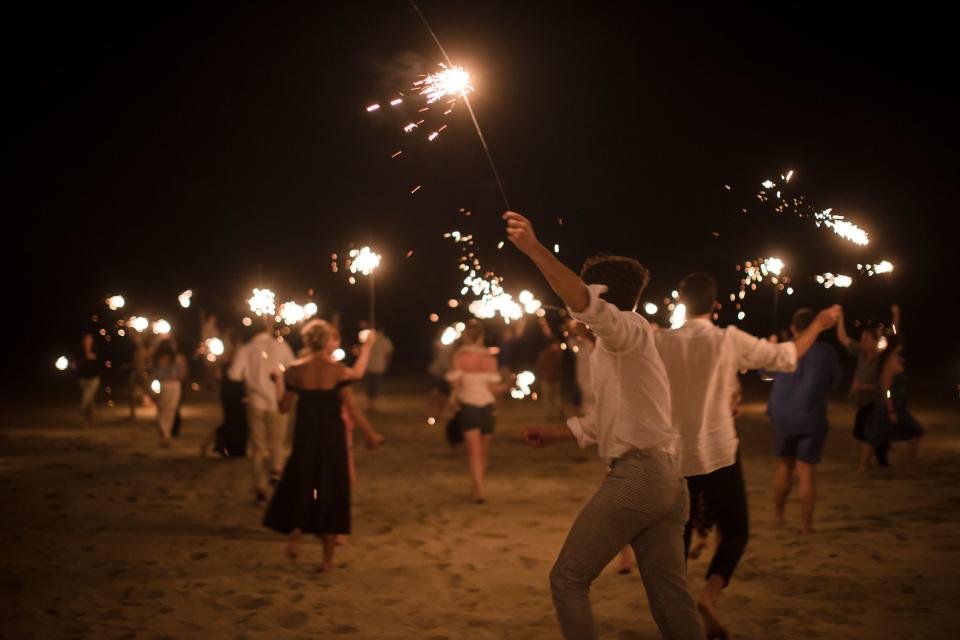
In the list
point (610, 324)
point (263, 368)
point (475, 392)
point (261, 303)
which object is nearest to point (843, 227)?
point (610, 324)

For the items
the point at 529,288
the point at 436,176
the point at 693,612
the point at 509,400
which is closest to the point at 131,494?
the point at 436,176

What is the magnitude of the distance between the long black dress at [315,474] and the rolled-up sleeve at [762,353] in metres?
3.62

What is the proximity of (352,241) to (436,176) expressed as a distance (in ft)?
120

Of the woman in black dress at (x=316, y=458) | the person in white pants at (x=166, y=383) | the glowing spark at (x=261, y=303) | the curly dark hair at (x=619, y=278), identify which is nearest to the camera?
the curly dark hair at (x=619, y=278)

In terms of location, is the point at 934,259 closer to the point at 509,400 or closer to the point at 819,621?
the point at 509,400

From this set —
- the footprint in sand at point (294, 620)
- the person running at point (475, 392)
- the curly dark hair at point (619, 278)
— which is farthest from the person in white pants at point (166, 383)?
the curly dark hair at point (619, 278)

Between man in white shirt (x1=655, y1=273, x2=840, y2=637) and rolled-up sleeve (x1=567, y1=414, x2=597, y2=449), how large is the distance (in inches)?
47.3

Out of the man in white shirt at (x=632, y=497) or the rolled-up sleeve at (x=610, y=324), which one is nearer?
the rolled-up sleeve at (x=610, y=324)

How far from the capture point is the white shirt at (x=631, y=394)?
4227 millimetres

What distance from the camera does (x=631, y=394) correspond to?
4.30m

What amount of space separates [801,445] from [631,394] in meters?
4.77

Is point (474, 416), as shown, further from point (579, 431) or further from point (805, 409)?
point (579, 431)

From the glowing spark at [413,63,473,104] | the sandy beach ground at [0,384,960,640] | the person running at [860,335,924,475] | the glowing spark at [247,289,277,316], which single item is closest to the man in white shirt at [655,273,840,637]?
the sandy beach ground at [0,384,960,640]

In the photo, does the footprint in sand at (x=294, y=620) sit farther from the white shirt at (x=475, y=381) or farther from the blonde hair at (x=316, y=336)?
the white shirt at (x=475, y=381)
